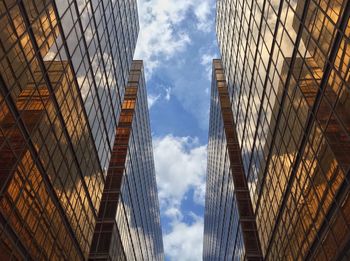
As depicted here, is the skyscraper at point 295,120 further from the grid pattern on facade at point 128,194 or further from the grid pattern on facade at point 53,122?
the grid pattern on facade at point 128,194

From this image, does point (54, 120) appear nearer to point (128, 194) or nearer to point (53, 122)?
point (53, 122)

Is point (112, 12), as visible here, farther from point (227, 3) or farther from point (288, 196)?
point (288, 196)

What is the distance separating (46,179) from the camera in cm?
2555

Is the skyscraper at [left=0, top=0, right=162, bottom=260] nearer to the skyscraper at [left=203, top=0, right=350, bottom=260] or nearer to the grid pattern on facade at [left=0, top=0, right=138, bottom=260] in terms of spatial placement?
the grid pattern on facade at [left=0, top=0, right=138, bottom=260]

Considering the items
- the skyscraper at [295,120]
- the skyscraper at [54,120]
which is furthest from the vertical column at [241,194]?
the skyscraper at [54,120]

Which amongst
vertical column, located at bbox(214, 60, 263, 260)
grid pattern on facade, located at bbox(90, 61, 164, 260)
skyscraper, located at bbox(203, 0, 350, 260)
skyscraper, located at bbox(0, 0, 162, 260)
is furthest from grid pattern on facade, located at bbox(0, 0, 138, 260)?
vertical column, located at bbox(214, 60, 263, 260)

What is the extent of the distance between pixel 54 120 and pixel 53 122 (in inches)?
8.0

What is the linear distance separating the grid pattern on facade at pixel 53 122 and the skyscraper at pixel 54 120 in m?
0.06

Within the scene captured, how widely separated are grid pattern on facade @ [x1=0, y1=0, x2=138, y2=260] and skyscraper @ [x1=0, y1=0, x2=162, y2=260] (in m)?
0.06

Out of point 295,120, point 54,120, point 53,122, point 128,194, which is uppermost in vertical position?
point 128,194

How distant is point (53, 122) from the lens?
2617cm

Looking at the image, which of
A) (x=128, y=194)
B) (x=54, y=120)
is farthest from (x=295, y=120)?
(x=128, y=194)

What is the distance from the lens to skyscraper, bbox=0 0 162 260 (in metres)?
20.4

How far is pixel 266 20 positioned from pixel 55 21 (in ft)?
56.3
